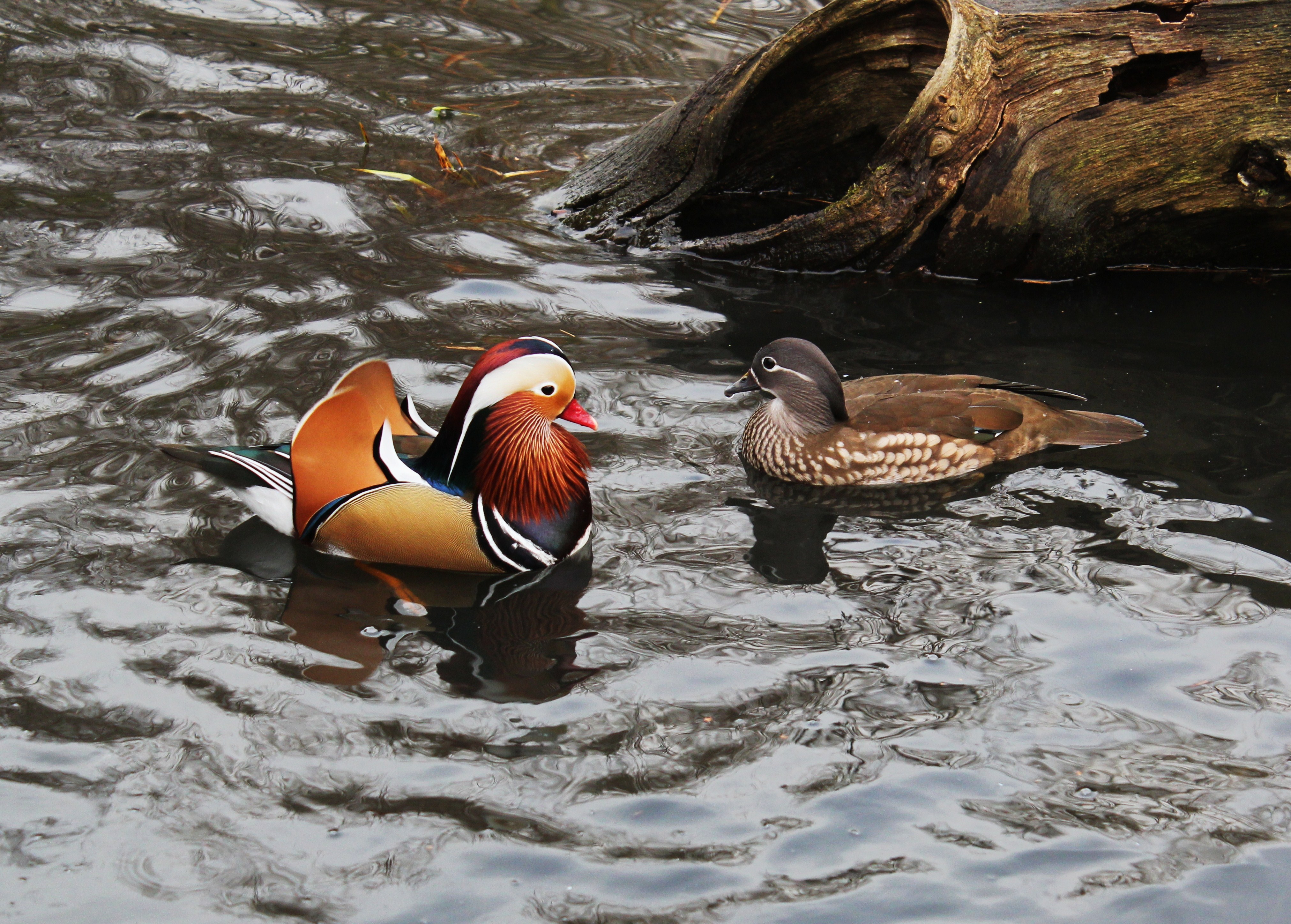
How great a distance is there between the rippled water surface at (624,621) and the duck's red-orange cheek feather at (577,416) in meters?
0.38

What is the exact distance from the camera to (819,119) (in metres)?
7.31

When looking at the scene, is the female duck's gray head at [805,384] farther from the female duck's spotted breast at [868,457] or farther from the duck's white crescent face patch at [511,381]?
the duck's white crescent face patch at [511,381]

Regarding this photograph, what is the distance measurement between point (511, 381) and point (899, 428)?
1.78 meters

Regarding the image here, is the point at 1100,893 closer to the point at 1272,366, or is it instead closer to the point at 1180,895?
the point at 1180,895

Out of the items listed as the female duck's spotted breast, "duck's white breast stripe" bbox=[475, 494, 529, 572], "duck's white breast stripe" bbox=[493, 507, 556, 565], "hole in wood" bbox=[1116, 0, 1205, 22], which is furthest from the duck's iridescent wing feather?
"hole in wood" bbox=[1116, 0, 1205, 22]

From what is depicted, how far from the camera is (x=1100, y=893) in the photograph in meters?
3.11

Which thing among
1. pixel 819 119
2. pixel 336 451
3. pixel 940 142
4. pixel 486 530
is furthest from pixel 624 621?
pixel 819 119

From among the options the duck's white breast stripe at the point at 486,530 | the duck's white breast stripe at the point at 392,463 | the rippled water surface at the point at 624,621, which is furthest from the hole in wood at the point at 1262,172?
the duck's white breast stripe at the point at 392,463

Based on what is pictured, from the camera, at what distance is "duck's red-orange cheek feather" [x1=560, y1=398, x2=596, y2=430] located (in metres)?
4.70

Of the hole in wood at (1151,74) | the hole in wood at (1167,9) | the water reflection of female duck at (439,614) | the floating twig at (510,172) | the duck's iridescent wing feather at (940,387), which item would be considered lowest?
the water reflection of female duck at (439,614)

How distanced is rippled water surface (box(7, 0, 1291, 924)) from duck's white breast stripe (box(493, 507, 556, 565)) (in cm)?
10

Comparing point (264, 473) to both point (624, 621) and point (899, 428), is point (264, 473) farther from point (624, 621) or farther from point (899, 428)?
point (899, 428)

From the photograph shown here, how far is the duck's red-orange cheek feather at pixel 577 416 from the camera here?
470 centimetres

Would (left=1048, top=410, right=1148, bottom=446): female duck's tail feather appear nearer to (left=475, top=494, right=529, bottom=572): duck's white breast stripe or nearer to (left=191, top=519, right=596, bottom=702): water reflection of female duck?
(left=191, top=519, right=596, bottom=702): water reflection of female duck
